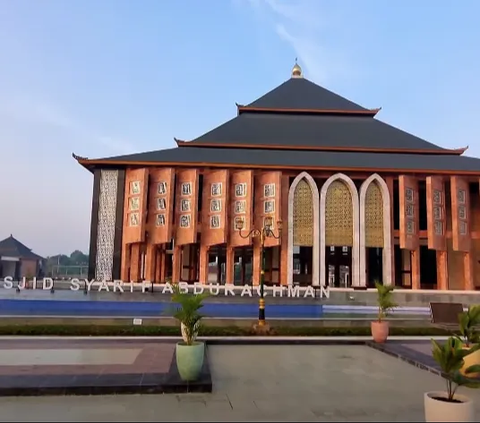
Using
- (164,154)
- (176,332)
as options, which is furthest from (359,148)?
(176,332)

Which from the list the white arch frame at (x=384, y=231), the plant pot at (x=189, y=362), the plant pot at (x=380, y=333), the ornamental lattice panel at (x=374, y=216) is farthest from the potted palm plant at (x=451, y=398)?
the ornamental lattice panel at (x=374, y=216)

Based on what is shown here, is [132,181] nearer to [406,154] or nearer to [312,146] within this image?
[312,146]

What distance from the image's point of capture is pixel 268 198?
1064 inches

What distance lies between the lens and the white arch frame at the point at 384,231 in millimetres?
26797

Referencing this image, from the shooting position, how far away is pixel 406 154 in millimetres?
29719

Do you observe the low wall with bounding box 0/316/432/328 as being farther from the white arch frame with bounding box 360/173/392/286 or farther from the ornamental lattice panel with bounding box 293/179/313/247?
the ornamental lattice panel with bounding box 293/179/313/247

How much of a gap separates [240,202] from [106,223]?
332 inches

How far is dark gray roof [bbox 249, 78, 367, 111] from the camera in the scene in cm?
3375

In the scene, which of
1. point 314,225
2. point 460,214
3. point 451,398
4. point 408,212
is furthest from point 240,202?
point 451,398

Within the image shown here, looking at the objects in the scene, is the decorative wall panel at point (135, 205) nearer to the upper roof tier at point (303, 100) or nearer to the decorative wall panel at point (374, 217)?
the upper roof tier at point (303, 100)

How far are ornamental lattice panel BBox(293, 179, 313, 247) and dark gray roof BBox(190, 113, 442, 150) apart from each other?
3.84m

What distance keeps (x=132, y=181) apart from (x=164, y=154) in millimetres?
2660

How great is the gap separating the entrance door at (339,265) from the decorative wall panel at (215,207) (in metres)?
9.76

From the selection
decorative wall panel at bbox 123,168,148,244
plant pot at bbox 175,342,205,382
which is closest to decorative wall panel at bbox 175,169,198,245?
decorative wall panel at bbox 123,168,148,244
